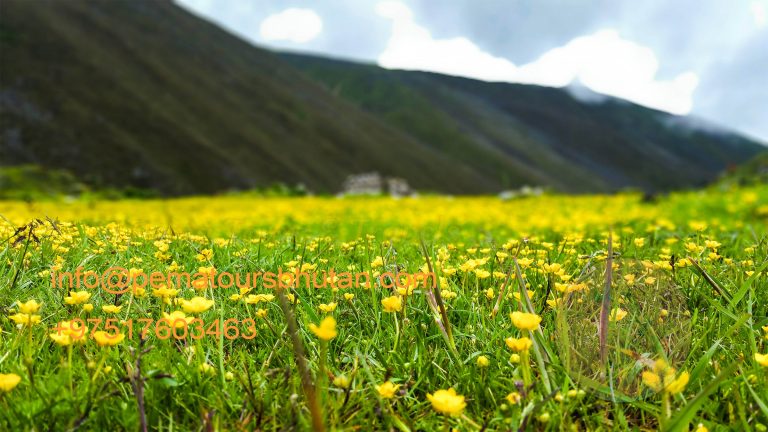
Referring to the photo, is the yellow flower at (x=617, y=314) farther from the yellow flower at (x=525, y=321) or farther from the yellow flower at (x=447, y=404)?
the yellow flower at (x=447, y=404)

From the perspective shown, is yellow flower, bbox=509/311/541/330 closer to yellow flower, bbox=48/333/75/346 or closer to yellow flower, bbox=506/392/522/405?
yellow flower, bbox=506/392/522/405

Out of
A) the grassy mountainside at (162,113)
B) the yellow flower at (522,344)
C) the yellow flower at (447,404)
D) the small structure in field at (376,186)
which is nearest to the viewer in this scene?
the yellow flower at (447,404)

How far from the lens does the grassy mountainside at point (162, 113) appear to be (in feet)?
184

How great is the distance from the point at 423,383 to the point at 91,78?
79.3 meters

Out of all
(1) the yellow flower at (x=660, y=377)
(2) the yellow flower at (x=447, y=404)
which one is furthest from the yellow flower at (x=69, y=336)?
(1) the yellow flower at (x=660, y=377)

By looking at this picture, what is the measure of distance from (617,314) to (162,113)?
254 feet

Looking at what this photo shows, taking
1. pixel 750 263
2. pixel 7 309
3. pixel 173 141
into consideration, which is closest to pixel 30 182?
pixel 7 309

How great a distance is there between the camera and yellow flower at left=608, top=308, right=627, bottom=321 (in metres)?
1.89

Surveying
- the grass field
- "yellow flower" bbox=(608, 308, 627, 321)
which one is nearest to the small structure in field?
the grass field

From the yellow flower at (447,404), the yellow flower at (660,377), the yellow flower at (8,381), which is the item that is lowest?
the yellow flower at (660,377)

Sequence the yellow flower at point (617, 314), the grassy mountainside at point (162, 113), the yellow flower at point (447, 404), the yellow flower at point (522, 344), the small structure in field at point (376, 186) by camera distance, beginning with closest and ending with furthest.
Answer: the yellow flower at point (447, 404) → the yellow flower at point (522, 344) → the yellow flower at point (617, 314) → the small structure in field at point (376, 186) → the grassy mountainside at point (162, 113)

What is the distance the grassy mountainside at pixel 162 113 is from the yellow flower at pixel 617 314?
185 ft

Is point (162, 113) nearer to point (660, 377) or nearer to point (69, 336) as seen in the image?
point (69, 336)

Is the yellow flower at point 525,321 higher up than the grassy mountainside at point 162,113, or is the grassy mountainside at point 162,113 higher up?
the grassy mountainside at point 162,113
